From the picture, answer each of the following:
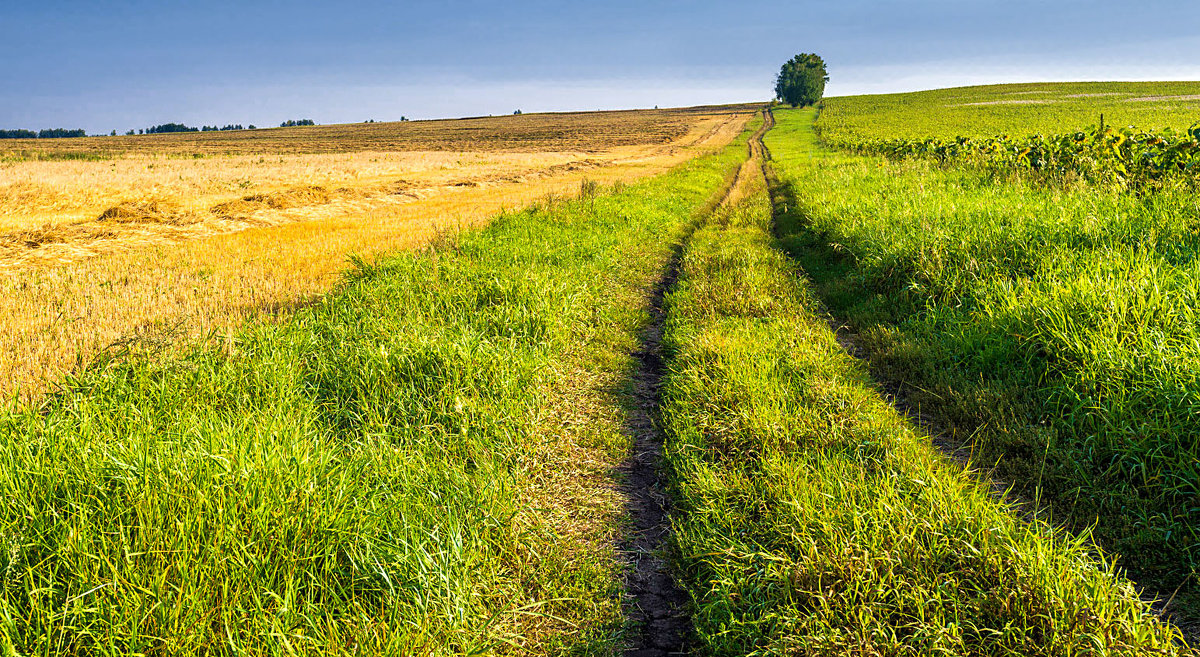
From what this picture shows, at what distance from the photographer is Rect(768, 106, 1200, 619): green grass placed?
3.19 metres

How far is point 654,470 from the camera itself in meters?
3.91

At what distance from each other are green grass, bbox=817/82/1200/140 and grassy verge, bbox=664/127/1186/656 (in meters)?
29.4

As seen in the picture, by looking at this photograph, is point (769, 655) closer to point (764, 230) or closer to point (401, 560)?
point (401, 560)

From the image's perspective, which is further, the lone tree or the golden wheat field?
the lone tree

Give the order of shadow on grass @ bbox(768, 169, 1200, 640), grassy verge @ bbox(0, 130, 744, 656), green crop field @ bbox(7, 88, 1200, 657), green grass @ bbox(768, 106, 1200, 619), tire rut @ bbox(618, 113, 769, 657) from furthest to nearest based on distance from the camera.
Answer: green grass @ bbox(768, 106, 1200, 619) < shadow on grass @ bbox(768, 169, 1200, 640) < tire rut @ bbox(618, 113, 769, 657) < green crop field @ bbox(7, 88, 1200, 657) < grassy verge @ bbox(0, 130, 744, 656)

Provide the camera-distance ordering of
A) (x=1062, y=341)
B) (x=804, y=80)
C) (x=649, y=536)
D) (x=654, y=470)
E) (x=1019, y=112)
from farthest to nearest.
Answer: (x=804, y=80)
(x=1019, y=112)
(x=1062, y=341)
(x=654, y=470)
(x=649, y=536)

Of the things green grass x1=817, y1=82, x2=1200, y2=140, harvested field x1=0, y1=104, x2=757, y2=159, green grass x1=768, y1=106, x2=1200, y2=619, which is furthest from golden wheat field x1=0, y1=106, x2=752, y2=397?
harvested field x1=0, y1=104, x2=757, y2=159

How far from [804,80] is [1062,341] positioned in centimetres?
10994

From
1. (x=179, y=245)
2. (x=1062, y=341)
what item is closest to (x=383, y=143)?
(x=179, y=245)

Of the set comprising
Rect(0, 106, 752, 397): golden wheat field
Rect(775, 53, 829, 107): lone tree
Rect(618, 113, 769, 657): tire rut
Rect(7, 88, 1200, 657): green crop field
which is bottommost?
Rect(618, 113, 769, 657): tire rut

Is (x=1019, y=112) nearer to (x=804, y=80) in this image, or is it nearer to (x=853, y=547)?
(x=804, y=80)

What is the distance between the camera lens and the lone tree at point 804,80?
100938mm

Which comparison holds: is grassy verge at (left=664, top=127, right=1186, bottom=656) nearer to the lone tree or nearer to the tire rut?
the tire rut

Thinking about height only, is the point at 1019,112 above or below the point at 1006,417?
above
